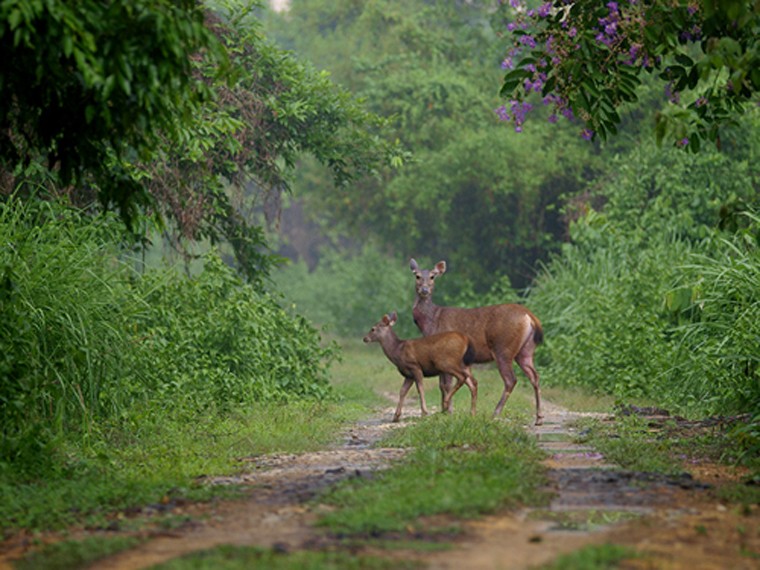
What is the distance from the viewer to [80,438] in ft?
35.4

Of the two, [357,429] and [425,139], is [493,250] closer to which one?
[425,139]

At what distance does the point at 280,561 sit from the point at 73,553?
1254mm

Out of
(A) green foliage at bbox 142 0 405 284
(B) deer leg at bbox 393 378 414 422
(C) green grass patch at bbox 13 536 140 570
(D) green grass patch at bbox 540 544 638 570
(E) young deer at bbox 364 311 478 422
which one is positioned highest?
(A) green foliage at bbox 142 0 405 284

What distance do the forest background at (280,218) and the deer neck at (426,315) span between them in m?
2.00

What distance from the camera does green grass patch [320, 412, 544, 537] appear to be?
23.6 ft

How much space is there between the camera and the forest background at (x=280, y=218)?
28.6ft

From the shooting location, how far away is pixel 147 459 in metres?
10.1

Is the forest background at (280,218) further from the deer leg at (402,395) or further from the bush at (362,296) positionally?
the deer leg at (402,395)

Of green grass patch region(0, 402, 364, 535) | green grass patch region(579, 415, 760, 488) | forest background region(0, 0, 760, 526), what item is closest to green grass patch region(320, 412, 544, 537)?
green grass patch region(579, 415, 760, 488)

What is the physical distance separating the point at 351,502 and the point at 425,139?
24487 millimetres

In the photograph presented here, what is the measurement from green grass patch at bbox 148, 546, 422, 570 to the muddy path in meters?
0.17

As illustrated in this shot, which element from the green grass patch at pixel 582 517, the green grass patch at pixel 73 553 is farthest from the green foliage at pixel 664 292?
the green grass patch at pixel 73 553

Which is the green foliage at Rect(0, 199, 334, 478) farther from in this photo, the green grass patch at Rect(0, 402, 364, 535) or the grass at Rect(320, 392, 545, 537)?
the grass at Rect(320, 392, 545, 537)

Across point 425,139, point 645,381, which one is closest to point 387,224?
point 425,139
